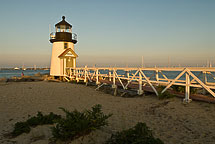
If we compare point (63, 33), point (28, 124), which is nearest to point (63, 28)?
point (63, 33)

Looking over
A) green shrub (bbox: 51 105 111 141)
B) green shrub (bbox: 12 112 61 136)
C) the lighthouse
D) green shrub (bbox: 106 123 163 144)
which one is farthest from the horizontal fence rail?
green shrub (bbox: 12 112 61 136)

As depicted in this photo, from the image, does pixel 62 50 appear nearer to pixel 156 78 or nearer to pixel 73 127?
pixel 156 78

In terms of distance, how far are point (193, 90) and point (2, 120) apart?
7.86m

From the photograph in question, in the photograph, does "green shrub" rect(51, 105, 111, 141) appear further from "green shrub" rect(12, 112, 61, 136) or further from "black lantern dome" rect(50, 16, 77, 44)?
"black lantern dome" rect(50, 16, 77, 44)

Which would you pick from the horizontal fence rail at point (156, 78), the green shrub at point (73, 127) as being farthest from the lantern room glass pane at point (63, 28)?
the green shrub at point (73, 127)

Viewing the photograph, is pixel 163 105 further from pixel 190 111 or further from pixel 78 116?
pixel 78 116

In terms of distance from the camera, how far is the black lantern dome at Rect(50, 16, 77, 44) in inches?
789

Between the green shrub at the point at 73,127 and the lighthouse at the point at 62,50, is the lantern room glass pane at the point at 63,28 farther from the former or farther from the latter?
the green shrub at the point at 73,127

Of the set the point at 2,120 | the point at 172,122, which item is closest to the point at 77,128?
the point at 172,122

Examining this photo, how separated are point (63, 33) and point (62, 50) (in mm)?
2262

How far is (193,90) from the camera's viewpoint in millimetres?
6852

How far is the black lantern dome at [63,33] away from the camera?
789 inches

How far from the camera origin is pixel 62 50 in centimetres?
2036

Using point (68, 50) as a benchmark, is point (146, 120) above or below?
below
